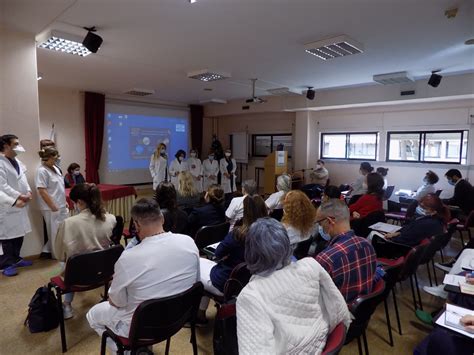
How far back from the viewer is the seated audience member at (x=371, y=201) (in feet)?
11.9

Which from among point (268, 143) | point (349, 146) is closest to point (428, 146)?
point (349, 146)

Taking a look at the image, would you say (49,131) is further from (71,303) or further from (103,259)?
(103,259)

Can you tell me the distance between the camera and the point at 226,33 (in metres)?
3.53

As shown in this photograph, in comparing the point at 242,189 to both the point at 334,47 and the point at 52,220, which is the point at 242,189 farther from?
the point at 52,220

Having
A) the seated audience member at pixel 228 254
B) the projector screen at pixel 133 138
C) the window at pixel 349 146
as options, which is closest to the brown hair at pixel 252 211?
the seated audience member at pixel 228 254

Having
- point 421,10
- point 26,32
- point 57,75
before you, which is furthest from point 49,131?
point 421,10

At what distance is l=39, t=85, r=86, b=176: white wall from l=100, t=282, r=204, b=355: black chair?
6.60m

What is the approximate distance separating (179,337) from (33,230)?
2.53m

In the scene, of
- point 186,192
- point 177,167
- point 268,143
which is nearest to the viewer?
point 186,192

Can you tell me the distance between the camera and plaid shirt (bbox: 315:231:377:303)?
1.64 meters

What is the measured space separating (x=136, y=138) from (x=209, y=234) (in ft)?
20.6

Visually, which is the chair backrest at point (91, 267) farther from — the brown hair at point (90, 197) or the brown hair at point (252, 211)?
the brown hair at point (252, 211)

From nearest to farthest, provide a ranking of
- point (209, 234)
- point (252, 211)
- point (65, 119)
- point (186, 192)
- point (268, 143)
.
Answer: point (252, 211) < point (209, 234) < point (186, 192) < point (65, 119) < point (268, 143)

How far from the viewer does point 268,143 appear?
9.41 meters
